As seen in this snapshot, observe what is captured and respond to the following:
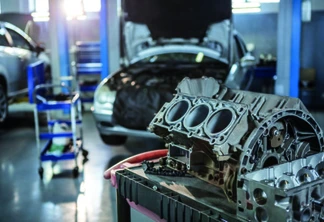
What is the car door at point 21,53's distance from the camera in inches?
290

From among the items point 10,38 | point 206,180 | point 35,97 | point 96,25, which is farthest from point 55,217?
point 96,25

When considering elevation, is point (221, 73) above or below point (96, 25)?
below

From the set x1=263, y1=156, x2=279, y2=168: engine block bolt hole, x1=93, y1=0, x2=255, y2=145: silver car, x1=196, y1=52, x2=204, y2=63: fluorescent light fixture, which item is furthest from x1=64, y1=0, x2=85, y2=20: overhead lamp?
x1=263, y1=156, x2=279, y2=168: engine block bolt hole

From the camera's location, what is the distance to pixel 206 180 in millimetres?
1783

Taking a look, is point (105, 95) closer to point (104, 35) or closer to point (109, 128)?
point (109, 128)

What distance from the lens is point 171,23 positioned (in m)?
5.93

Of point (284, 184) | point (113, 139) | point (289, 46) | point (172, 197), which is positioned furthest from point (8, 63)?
point (284, 184)

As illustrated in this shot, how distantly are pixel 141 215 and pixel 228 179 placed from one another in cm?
51

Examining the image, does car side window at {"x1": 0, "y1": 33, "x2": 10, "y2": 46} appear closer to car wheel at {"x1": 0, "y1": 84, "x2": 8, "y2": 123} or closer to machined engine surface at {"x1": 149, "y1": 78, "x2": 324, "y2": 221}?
car wheel at {"x1": 0, "y1": 84, "x2": 8, "y2": 123}

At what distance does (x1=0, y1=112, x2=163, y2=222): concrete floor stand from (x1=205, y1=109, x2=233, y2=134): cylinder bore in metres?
0.60

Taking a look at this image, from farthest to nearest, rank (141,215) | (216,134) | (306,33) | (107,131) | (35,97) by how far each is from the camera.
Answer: (306,33) < (107,131) < (35,97) < (141,215) < (216,134)

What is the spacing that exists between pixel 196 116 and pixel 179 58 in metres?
4.40

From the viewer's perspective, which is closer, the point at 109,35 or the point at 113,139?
the point at 113,139

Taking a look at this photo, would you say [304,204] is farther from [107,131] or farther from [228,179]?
[107,131]
